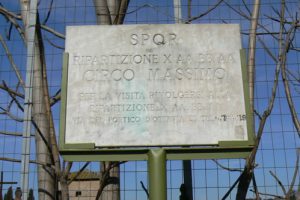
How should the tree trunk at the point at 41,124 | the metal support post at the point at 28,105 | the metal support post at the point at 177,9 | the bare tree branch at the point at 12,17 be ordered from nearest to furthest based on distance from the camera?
the metal support post at the point at 28,105 < the metal support post at the point at 177,9 < the tree trunk at the point at 41,124 < the bare tree branch at the point at 12,17

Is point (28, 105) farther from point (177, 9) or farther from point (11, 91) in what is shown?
point (177, 9)

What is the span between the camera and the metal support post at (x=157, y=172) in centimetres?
383

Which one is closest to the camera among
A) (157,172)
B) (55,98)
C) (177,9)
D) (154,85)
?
(157,172)

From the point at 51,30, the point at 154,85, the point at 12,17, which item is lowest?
the point at 154,85

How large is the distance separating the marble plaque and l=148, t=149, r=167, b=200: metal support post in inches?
3.6

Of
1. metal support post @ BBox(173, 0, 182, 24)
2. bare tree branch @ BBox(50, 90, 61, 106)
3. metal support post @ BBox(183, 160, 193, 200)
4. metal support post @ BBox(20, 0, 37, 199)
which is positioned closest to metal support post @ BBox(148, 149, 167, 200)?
metal support post @ BBox(183, 160, 193, 200)

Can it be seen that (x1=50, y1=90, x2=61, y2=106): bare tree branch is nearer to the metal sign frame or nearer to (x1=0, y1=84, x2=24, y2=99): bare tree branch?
(x1=0, y1=84, x2=24, y2=99): bare tree branch

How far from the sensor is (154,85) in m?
4.03

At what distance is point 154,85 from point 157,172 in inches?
31.6

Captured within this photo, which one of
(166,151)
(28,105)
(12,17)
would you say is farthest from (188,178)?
(12,17)

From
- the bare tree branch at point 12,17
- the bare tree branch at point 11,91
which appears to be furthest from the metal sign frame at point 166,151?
the bare tree branch at point 12,17

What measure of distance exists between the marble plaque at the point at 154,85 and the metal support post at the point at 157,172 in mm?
92

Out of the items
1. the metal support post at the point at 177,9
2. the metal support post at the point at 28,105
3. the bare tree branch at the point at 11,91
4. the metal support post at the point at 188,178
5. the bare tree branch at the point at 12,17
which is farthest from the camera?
the bare tree branch at the point at 12,17

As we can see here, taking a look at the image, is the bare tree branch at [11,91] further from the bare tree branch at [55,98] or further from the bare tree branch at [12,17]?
the bare tree branch at [12,17]
